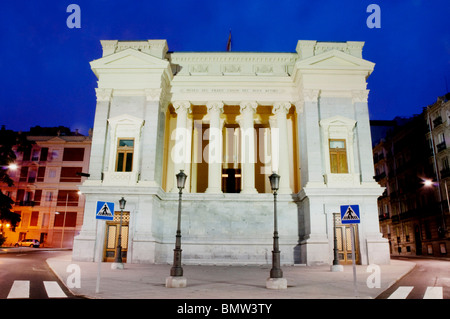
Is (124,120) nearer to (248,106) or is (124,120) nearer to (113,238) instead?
(113,238)

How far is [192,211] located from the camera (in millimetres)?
26031

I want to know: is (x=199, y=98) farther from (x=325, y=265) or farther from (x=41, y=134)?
(x=41, y=134)

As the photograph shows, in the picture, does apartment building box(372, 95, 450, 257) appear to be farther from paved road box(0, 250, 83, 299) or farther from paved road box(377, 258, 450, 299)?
paved road box(0, 250, 83, 299)

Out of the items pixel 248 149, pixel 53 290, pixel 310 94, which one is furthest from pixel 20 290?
pixel 310 94

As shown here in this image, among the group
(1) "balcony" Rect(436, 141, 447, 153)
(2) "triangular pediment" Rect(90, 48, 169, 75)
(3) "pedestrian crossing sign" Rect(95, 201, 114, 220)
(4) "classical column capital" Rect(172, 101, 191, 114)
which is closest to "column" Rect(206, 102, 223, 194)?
(4) "classical column capital" Rect(172, 101, 191, 114)

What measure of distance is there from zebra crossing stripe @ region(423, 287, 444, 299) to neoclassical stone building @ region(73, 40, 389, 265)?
430 inches

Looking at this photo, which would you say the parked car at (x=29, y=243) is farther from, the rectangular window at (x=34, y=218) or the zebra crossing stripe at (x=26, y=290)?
the zebra crossing stripe at (x=26, y=290)

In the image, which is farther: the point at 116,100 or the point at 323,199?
the point at 116,100

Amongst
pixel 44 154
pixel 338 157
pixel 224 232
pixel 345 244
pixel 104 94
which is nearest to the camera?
pixel 345 244

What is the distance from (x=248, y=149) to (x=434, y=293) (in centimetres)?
1768

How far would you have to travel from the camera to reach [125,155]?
2609 centimetres
